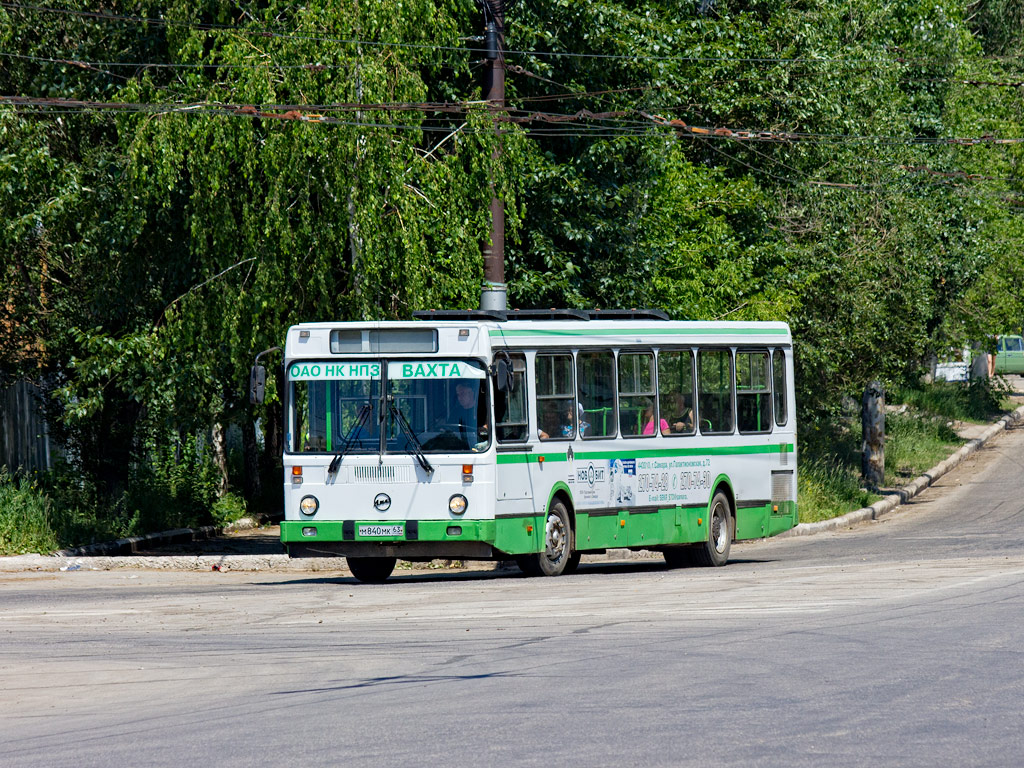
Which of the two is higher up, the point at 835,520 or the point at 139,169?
the point at 139,169

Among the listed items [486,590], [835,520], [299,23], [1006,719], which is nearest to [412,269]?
[299,23]

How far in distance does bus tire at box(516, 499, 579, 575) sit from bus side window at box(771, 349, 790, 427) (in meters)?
4.70

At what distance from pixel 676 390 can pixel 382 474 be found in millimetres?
4604

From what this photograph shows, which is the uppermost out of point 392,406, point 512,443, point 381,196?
point 381,196

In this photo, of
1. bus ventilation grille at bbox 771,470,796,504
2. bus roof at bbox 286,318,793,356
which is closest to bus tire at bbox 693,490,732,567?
bus ventilation grille at bbox 771,470,796,504

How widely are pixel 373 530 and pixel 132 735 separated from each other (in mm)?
8458

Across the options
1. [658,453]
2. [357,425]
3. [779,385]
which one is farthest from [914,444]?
[357,425]

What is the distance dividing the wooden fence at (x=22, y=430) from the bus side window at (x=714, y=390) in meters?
10.5

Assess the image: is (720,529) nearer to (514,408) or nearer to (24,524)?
(514,408)

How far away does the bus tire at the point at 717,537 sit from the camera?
2014cm

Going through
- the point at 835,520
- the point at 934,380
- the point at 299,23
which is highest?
the point at 299,23

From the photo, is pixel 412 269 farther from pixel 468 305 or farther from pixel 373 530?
pixel 373 530

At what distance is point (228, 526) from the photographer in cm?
2709

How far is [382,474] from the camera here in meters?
16.7
